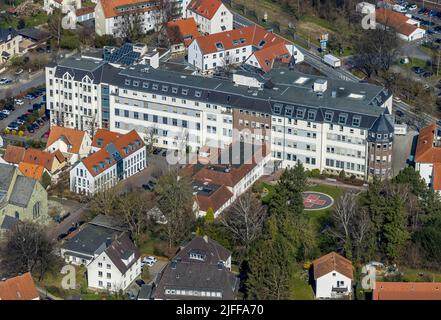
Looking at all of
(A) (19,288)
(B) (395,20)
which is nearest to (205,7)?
(B) (395,20)

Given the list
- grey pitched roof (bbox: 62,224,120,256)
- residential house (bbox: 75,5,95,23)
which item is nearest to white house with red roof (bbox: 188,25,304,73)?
residential house (bbox: 75,5,95,23)

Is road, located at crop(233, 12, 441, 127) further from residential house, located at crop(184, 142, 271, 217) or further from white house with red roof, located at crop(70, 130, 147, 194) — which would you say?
white house with red roof, located at crop(70, 130, 147, 194)

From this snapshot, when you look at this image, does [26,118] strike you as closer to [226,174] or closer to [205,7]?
[226,174]

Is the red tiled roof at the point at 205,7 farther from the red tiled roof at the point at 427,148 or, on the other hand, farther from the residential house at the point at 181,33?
the red tiled roof at the point at 427,148

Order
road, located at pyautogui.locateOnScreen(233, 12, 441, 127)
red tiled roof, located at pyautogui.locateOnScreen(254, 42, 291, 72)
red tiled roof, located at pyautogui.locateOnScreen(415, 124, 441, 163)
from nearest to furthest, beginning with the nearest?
red tiled roof, located at pyautogui.locateOnScreen(415, 124, 441, 163)
road, located at pyautogui.locateOnScreen(233, 12, 441, 127)
red tiled roof, located at pyautogui.locateOnScreen(254, 42, 291, 72)

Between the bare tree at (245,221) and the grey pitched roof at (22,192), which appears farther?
the grey pitched roof at (22,192)

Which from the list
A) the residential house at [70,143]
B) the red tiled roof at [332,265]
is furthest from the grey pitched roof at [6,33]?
the red tiled roof at [332,265]
